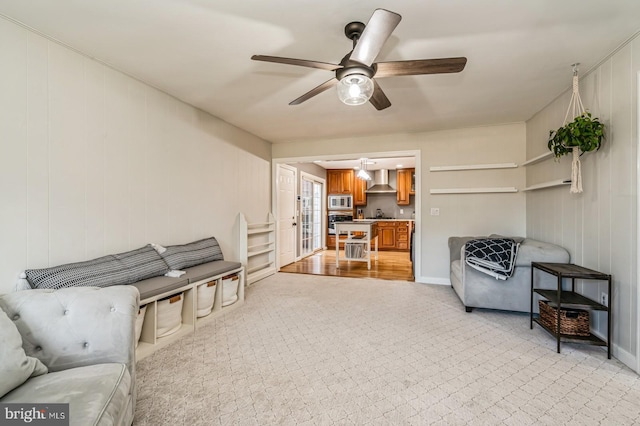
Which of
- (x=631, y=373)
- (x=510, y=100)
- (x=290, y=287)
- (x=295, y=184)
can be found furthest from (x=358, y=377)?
(x=295, y=184)

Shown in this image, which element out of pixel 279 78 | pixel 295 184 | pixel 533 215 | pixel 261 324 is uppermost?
pixel 279 78

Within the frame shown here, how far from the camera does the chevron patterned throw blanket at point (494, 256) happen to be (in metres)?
2.99

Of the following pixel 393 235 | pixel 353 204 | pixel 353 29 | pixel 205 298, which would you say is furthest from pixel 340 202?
pixel 353 29

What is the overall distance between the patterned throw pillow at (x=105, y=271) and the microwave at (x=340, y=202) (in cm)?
607

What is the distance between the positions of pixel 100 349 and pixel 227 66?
229 centimetres

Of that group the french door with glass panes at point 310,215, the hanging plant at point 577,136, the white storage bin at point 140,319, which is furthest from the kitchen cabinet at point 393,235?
the white storage bin at point 140,319

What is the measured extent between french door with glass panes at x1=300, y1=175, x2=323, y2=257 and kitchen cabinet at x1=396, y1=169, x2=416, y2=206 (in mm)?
2243

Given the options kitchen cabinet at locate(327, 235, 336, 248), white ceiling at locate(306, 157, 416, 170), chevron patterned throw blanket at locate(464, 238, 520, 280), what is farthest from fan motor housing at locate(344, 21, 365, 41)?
kitchen cabinet at locate(327, 235, 336, 248)

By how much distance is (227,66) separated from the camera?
2557 millimetres

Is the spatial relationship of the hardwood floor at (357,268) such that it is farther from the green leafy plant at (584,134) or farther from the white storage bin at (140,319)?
the white storage bin at (140,319)

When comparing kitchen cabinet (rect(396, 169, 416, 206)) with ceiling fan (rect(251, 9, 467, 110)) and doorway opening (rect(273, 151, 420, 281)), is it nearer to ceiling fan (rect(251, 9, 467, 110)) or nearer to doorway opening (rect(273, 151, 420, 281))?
doorway opening (rect(273, 151, 420, 281))

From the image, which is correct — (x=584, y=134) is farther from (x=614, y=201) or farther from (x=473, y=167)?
(x=473, y=167)

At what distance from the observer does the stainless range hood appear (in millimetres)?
8312

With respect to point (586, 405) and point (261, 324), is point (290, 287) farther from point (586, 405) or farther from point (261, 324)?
point (586, 405)
